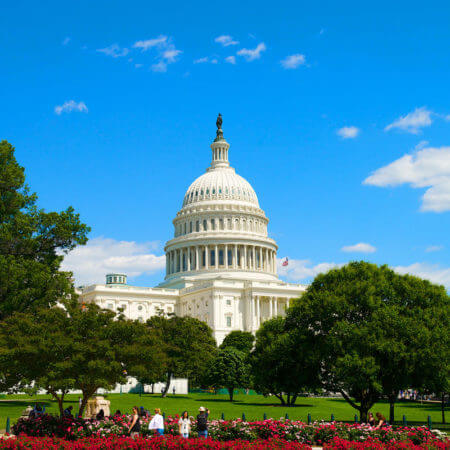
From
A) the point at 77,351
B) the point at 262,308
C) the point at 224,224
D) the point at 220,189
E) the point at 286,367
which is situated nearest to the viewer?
the point at 77,351

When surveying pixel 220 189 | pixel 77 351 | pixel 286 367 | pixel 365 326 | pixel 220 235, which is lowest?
pixel 286 367

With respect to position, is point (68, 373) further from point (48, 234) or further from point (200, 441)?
point (48, 234)

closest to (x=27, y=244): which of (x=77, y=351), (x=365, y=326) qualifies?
(x=77, y=351)

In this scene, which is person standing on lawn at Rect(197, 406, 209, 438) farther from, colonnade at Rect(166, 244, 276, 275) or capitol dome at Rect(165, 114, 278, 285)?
colonnade at Rect(166, 244, 276, 275)

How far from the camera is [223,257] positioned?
14962 centimetres

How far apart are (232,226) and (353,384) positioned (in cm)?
10937

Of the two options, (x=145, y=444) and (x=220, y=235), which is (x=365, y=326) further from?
(x=220, y=235)

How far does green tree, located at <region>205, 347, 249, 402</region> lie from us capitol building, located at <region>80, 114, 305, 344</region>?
4672cm

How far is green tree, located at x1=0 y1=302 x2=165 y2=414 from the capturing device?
36969 mm

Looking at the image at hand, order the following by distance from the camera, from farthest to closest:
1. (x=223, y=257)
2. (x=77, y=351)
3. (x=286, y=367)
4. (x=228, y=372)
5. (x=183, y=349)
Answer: (x=223, y=257)
(x=183, y=349)
(x=228, y=372)
(x=286, y=367)
(x=77, y=351)

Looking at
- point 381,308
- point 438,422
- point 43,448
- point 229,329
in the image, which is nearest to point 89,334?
point 43,448

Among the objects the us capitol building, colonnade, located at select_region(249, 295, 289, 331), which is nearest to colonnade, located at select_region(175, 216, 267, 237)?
the us capitol building

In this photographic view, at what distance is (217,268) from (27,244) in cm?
9320

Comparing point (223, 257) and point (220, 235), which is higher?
point (220, 235)
